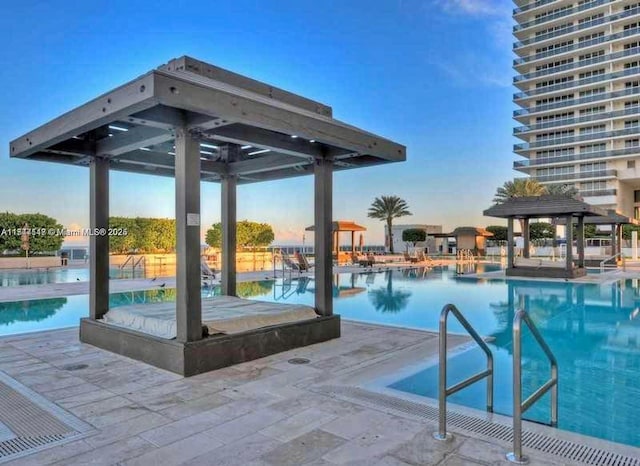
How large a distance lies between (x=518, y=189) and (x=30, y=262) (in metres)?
36.8

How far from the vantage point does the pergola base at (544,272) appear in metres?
15.5

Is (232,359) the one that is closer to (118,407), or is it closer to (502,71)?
(118,407)

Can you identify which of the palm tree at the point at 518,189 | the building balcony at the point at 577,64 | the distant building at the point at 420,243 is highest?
the building balcony at the point at 577,64

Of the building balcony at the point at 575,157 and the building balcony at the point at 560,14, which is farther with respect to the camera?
the building balcony at the point at 560,14

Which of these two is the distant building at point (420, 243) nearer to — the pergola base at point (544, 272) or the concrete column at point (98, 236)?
the pergola base at point (544, 272)

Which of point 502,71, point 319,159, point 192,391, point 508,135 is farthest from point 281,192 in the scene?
point 502,71

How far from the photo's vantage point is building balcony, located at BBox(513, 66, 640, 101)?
4831 centimetres

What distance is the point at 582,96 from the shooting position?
170 feet

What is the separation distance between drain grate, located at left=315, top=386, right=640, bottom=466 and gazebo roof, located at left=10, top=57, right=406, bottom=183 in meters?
2.51

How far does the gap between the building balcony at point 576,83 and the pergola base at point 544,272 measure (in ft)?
144

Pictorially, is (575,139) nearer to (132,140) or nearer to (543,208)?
(543,208)

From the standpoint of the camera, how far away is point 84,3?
12.5 meters

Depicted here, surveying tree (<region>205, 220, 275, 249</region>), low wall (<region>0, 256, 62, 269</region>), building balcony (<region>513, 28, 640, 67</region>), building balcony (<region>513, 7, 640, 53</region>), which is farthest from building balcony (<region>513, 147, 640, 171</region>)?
low wall (<region>0, 256, 62, 269</region>)

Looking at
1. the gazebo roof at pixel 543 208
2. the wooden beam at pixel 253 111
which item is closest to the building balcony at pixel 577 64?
the gazebo roof at pixel 543 208
